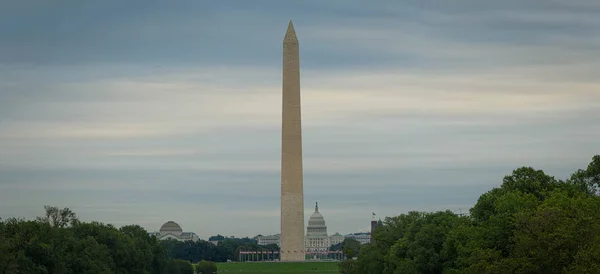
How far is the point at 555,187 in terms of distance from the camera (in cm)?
6222

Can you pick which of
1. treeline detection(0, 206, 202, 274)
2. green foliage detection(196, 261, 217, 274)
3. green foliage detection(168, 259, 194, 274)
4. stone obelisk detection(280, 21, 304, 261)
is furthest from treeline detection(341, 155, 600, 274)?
green foliage detection(196, 261, 217, 274)

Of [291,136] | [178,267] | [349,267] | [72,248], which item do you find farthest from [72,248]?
[291,136]

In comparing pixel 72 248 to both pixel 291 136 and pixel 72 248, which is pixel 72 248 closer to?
pixel 72 248

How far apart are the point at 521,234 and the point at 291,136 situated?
84.5m

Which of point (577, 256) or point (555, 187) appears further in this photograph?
point (555, 187)

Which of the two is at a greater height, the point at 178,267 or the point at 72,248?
the point at 178,267

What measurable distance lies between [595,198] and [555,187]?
5.19 m

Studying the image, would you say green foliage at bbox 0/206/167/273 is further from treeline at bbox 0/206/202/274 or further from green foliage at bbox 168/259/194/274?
green foliage at bbox 168/259/194/274

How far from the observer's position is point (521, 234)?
172ft

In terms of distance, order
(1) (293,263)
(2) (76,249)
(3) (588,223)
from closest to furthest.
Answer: (3) (588,223) < (2) (76,249) < (1) (293,263)

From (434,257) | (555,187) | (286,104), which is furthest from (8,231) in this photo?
(286,104)

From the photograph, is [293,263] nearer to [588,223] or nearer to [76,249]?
[76,249]

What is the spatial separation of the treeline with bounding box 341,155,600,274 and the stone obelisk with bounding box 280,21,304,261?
2214 inches

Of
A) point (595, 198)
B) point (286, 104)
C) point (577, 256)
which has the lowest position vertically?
point (577, 256)
